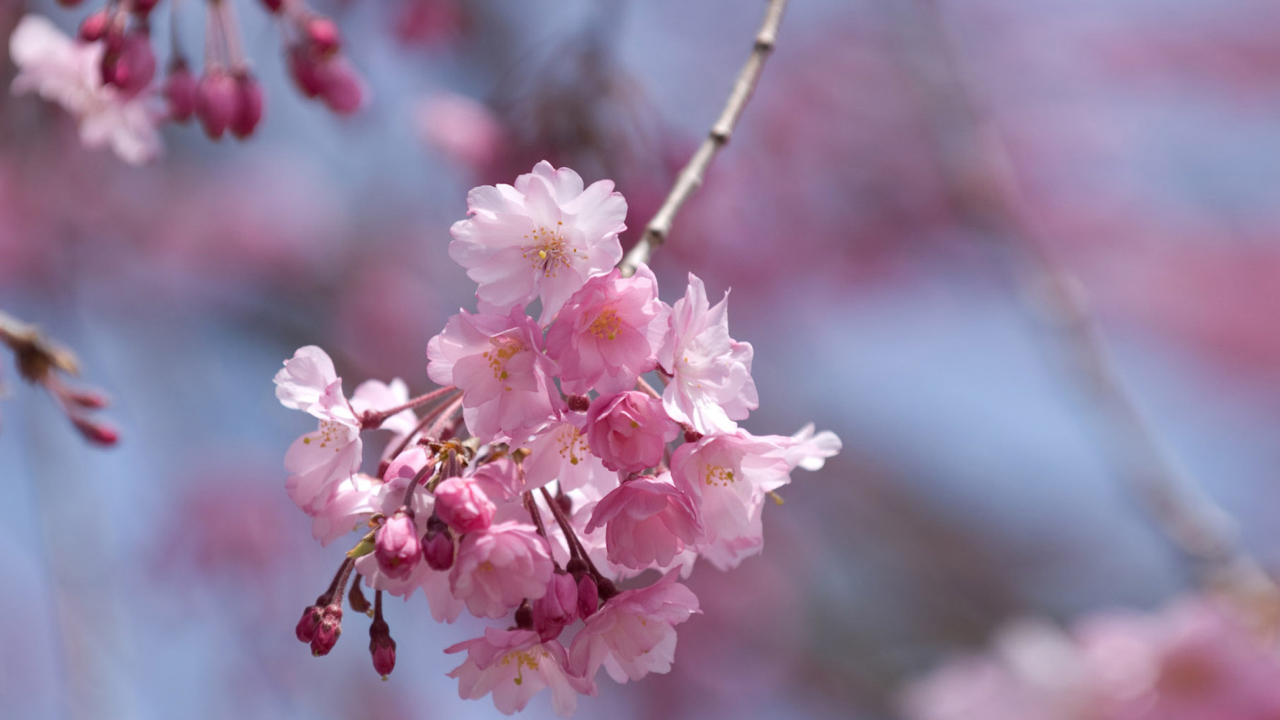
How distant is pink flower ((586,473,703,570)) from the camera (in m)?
0.93

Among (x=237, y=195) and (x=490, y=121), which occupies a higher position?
(x=237, y=195)

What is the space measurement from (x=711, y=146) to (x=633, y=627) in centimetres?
60

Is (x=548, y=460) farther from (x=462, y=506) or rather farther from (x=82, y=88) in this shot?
(x=82, y=88)

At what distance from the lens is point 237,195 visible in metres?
5.70

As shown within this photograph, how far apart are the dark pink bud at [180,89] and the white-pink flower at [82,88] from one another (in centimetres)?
15

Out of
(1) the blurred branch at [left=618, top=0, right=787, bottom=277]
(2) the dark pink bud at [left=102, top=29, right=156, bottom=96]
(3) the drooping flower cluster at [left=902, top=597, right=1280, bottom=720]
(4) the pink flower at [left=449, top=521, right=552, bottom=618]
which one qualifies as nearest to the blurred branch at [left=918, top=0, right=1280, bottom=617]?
(3) the drooping flower cluster at [left=902, top=597, right=1280, bottom=720]

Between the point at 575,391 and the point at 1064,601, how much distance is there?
17.2ft

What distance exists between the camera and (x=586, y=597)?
3.08ft

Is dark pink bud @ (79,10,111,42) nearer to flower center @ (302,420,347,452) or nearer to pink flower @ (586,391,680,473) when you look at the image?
flower center @ (302,420,347,452)

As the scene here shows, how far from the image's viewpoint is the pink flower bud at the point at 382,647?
3.03ft

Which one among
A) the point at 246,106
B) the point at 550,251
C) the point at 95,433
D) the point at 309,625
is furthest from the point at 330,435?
the point at 246,106

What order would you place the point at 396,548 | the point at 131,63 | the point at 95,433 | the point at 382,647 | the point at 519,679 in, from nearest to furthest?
1. the point at 396,548
2. the point at 382,647
3. the point at 519,679
4. the point at 95,433
5. the point at 131,63

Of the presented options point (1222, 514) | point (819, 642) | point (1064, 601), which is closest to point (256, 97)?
point (1222, 514)

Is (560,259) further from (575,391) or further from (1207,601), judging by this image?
(1207,601)
